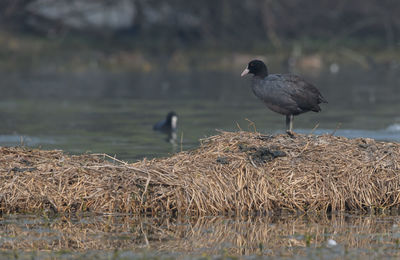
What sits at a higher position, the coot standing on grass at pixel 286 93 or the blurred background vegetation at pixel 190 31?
the blurred background vegetation at pixel 190 31

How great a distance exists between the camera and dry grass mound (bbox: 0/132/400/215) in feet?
29.6

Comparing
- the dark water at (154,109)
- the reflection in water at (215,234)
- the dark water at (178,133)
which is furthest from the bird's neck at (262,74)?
the reflection in water at (215,234)

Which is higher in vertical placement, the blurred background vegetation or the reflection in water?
the blurred background vegetation

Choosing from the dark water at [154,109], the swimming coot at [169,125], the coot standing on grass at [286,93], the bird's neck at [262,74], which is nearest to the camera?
the coot standing on grass at [286,93]

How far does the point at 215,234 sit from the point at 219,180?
135 cm

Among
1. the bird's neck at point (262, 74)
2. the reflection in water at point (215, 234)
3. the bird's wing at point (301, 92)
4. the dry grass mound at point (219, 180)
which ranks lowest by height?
the reflection in water at point (215, 234)

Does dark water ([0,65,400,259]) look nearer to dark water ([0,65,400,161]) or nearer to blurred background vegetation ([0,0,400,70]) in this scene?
dark water ([0,65,400,161])

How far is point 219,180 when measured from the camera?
30.3 feet

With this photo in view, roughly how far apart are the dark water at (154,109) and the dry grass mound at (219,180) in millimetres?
718

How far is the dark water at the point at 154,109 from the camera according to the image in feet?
50.7

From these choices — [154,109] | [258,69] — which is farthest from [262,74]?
[154,109]

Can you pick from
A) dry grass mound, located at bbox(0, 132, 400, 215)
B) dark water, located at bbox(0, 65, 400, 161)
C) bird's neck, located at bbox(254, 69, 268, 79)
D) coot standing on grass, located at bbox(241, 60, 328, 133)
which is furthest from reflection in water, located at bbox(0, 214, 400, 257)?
bird's neck, located at bbox(254, 69, 268, 79)

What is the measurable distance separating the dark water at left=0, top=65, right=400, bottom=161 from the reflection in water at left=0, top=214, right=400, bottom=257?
6.72 feet

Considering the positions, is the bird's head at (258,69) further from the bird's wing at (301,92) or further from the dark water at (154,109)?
the dark water at (154,109)
